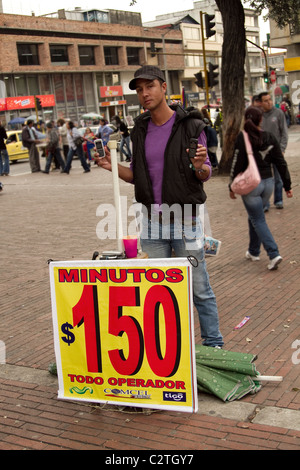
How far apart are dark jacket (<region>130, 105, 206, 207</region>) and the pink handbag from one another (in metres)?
2.62

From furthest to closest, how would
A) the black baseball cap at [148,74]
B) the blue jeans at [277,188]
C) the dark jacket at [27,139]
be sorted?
→ 1. the dark jacket at [27,139]
2. the blue jeans at [277,188]
3. the black baseball cap at [148,74]

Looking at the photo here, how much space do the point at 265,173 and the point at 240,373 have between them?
3506mm

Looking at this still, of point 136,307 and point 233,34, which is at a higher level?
point 233,34

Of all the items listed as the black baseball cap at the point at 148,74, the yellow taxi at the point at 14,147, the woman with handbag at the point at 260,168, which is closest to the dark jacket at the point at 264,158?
the woman with handbag at the point at 260,168

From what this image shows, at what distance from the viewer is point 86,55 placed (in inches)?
2532

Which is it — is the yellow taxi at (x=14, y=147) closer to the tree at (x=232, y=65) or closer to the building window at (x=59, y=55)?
the tree at (x=232, y=65)

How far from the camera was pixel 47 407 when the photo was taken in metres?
4.17

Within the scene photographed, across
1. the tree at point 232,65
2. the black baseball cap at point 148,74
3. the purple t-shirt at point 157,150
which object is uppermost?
the tree at point 232,65

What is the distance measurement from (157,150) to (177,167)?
0.19 m

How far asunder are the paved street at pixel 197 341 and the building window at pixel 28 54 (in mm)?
49255

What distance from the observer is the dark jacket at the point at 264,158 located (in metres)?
7.09

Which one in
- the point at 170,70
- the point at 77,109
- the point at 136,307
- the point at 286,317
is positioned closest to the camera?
the point at 136,307
